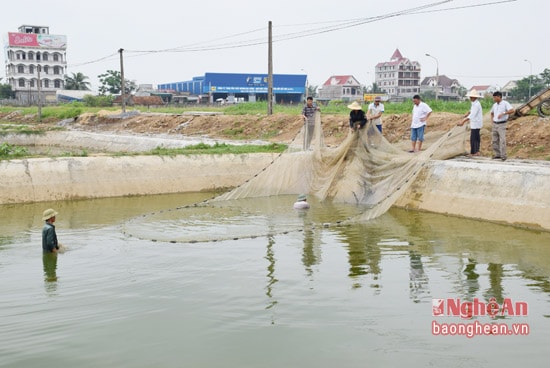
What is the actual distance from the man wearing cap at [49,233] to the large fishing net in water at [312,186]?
5.32ft

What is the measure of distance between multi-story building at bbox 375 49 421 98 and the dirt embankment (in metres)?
77.1

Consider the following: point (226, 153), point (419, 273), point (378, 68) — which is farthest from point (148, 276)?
point (378, 68)

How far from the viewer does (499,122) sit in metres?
12.3

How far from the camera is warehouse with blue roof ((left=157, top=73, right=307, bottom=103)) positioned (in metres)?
68.0

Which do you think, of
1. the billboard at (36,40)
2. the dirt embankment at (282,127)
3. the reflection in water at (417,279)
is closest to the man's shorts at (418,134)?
the dirt embankment at (282,127)

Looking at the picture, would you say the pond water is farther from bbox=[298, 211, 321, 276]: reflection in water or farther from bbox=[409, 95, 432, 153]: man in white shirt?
bbox=[409, 95, 432, 153]: man in white shirt

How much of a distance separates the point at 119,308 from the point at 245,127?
2092cm

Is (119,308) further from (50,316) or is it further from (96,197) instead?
(96,197)

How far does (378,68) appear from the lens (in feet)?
370

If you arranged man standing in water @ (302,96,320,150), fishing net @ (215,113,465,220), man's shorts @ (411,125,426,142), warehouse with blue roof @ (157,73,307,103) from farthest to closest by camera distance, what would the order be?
warehouse with blue roof @ (157,73,307,103) → man standing in water @ (302,96,320,150) → man's shorts @ (411,125,426,142) → fishing net @ (215,113,465,220)

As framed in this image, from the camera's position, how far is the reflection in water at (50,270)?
288 inches

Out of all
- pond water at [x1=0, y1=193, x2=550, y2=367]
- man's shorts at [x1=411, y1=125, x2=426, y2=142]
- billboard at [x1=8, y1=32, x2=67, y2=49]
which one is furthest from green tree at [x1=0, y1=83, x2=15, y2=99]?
man's shorts at [x1=411, y1=125, x2=426, y2=142]

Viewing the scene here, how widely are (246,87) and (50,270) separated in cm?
6274

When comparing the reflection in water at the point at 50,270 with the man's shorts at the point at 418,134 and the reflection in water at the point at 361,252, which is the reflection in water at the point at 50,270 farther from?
the man's shorts at the point at 418,134
